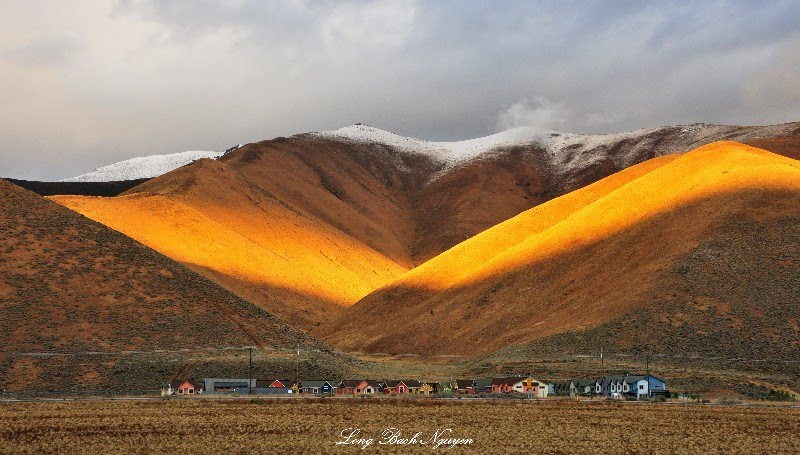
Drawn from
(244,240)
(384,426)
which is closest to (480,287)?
(244,240)

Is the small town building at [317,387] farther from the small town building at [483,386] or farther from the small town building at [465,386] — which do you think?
the small town building at [483,386]

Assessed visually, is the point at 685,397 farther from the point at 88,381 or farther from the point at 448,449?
the point at 88,381

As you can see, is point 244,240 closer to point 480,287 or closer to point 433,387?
point 480,287

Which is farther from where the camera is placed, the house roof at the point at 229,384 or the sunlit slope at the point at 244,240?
the sunlit slope at the point at 244,240

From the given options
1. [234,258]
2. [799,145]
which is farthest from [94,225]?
[799,145]

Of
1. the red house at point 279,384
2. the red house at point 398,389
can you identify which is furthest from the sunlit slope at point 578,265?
the red house at point 279,384

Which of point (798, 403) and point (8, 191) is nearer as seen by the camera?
point (798, 403)
